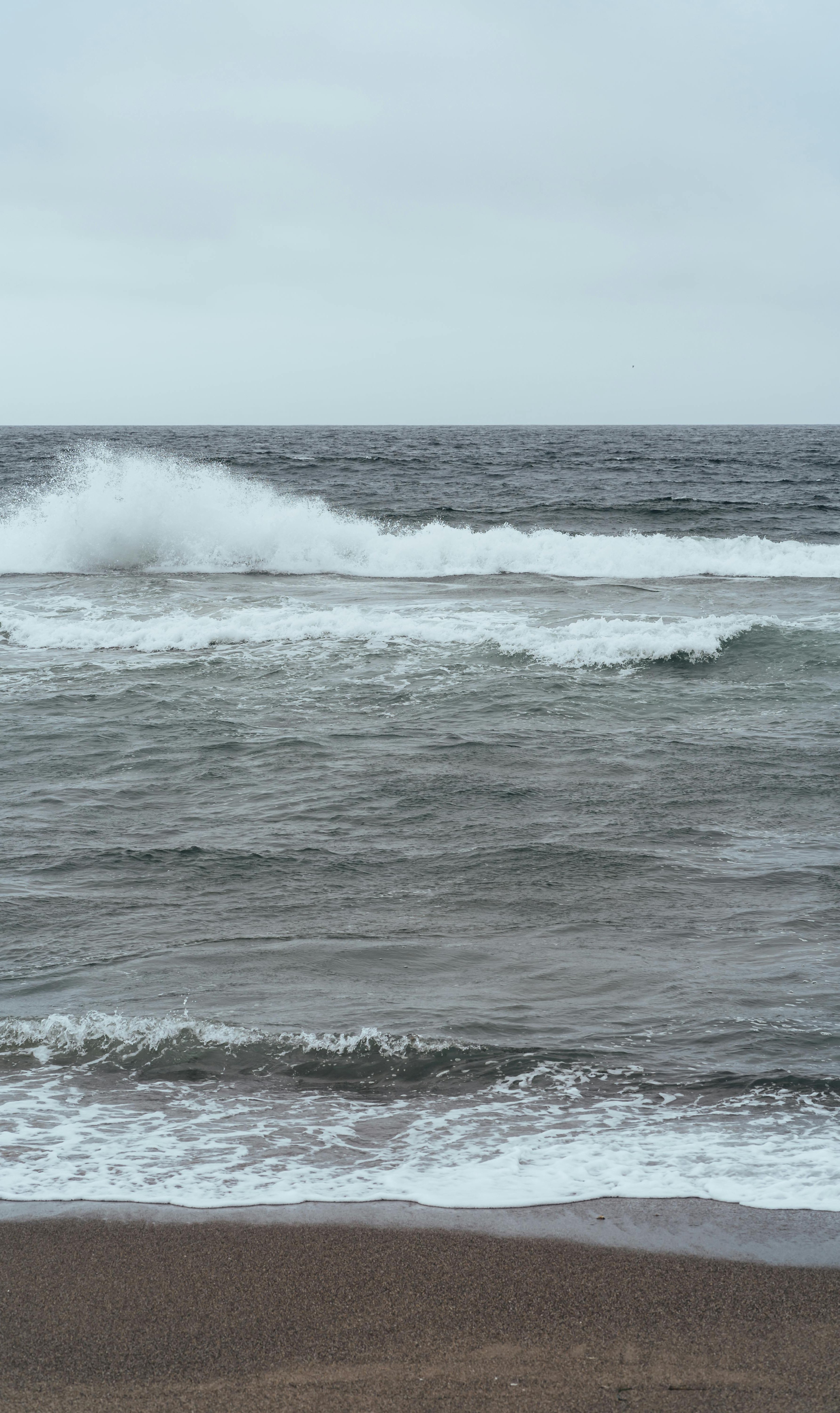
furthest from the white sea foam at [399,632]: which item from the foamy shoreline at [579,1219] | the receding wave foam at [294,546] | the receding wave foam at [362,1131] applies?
the foamy shoreline at [579,1219]

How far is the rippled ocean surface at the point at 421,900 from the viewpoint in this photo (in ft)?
11.2

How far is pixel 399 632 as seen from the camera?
1270cm

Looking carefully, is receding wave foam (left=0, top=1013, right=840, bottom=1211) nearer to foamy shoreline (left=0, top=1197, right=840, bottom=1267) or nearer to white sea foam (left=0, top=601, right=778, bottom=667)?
foamy shoreline (left=0, top=1197, right=840, bottom=1267)

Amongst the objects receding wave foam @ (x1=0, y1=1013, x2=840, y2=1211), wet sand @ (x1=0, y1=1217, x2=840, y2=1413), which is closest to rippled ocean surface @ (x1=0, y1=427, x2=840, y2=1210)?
receding wave foam @ (x1=0, y1=1013, x2=840, y2=1211)

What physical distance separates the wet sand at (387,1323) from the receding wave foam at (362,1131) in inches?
9.6

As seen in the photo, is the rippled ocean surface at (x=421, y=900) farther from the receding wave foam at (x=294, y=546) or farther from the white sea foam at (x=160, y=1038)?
the receding wave foam at (x=294, y=546)

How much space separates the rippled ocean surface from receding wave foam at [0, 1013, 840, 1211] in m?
0.01

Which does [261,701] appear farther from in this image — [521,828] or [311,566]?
[311,566]

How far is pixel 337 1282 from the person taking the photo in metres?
2.68

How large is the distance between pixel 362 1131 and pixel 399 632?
31.2 feet

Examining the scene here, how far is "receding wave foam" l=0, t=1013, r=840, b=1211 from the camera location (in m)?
3.13

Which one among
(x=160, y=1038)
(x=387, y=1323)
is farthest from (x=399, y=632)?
(x=387, y=1323)

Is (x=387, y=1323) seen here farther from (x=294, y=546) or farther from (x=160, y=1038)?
(x=294, y=546)

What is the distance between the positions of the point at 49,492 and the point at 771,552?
15301 mm
